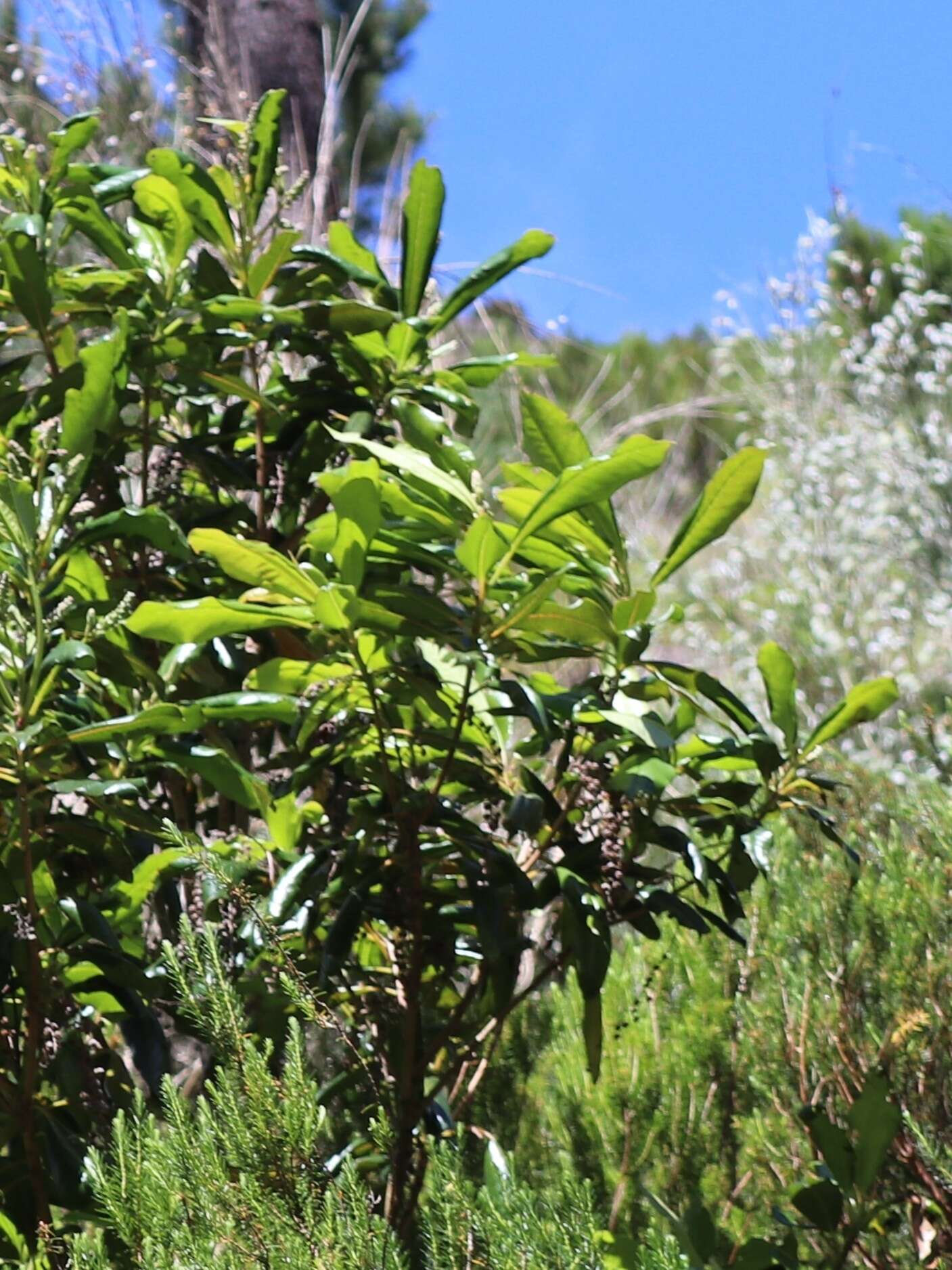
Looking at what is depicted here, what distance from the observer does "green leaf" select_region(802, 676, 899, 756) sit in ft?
4.85

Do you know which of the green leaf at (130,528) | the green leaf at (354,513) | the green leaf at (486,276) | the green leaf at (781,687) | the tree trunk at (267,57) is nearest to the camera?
the green leaf at (354,513)

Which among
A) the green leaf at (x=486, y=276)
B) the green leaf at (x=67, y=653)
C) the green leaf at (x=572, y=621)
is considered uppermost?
the green leaf at (x=486, y=276)

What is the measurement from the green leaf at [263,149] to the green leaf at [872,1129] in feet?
4.19

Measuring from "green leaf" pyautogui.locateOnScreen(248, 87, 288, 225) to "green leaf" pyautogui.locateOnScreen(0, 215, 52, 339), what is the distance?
280 millimetres

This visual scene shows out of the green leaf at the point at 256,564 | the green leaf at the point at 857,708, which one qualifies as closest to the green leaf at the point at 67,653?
the green leaf at the point at 256,564

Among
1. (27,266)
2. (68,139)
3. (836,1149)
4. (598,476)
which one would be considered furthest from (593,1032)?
(68,139)

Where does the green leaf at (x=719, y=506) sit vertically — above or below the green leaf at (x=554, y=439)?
below

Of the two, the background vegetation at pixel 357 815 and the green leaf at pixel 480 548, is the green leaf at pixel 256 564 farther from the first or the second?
the green leaf at pixel 480 548

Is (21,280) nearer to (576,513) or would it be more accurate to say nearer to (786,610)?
(576,513)

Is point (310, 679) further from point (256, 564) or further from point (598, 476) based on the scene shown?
point (598, 476)

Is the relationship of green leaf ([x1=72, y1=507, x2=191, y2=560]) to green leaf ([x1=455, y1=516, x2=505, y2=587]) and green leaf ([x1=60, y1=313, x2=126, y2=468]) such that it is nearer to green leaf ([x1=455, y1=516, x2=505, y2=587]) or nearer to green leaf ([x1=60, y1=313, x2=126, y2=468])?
green leaf ([x1=60, y1=313, x2=126, y2=468])

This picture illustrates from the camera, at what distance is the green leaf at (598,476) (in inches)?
49.4

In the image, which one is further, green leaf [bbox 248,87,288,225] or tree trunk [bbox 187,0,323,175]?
Answer: tree trunk [bbox 187,0,323,175]

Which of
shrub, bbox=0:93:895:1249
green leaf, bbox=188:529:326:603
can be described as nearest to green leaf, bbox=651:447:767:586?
shrub, bbox=0:93:895:1249
